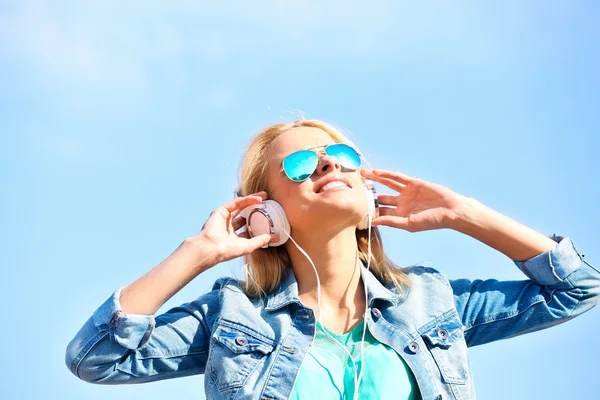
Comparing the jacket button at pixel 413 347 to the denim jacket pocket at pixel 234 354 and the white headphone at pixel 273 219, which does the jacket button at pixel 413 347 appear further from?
the denim jacket pocket at pixel 234 354

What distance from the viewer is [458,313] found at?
18.1 feet

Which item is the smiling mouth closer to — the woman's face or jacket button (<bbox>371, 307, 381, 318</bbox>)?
the woman's face

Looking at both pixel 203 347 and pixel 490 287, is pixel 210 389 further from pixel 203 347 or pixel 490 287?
pixel 490 287

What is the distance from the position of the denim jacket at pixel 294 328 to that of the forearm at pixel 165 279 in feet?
0.27

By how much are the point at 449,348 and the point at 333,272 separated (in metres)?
1.05

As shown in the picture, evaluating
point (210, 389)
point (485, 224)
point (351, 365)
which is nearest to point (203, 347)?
point (210, 389)

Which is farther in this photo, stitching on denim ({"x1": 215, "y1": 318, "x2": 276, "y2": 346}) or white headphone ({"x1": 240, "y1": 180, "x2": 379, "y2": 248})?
white headphone ({"x1": 240, "y1": 180, "x2": 379, "y2": 248})

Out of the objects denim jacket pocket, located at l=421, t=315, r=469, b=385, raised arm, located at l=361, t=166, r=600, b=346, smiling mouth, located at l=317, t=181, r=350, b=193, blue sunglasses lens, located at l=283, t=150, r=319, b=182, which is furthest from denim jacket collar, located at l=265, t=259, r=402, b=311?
blue sunglasses lens, located at l=283, t=150, r=319, b=182

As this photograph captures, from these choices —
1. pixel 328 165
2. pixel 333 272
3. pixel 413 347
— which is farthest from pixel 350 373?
pixel 328 165


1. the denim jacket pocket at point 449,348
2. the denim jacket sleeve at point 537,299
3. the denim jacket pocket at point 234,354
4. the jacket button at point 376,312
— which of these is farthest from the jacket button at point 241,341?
the denim jacket sleeve at point 537,299

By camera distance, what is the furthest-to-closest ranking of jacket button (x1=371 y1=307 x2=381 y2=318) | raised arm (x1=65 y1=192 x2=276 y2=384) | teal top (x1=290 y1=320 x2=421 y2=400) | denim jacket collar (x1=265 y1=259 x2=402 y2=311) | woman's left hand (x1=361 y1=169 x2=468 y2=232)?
woman's left hand (x1=361 y1=169 x2=468 y2=232)
denim jacket collar (x1=265 y1=259 x2=402 y2=311)
jacket button (x1=371 y1=307 x2=381 y2=318)
raised arm (x1=65 y1=192 x2=276 y2=384)
teal top (x1=290 y1=320 x2=421 y2=400)

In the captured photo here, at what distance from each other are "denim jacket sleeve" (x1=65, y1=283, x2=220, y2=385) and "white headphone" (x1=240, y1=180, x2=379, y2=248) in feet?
2.26

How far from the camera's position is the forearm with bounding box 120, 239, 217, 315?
16.8ft

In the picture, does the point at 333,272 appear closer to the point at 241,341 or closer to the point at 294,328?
the point at 294,328
